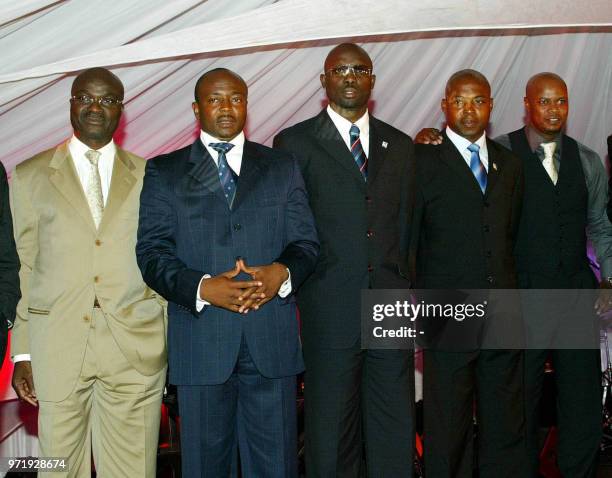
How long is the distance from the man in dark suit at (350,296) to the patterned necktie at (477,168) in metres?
0.40

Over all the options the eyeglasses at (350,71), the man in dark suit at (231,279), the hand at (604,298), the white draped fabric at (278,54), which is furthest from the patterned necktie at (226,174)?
the hand at (604,298)

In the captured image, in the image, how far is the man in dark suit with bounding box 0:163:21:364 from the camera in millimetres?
2932

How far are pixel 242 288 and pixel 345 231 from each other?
0.57 metres

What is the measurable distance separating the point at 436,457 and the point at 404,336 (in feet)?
1.79

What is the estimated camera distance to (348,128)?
11.0 feet

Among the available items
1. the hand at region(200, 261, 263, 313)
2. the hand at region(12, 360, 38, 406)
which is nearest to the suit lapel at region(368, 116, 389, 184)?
the hand at region(200, 261, 263, 313)

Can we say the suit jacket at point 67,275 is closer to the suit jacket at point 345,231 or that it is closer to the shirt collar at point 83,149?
the shirt collar at point 83,149

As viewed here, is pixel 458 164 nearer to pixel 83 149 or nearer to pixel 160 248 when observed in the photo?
pixel 160 248

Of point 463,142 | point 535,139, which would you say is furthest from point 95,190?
point 535,139

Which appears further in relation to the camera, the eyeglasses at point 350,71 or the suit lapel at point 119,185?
the eyeglasses at point 350,71

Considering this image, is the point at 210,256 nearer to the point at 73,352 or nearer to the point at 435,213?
the point at 73,352

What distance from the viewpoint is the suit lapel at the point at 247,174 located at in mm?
3051

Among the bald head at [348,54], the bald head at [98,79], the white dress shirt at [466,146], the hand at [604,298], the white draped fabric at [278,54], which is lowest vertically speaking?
the hand at [604,298]

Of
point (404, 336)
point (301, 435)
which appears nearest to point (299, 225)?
point (404, 336)
